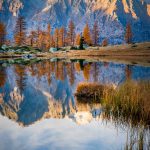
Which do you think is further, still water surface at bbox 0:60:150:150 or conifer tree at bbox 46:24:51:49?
conifer tree at bbox 46:24:51:49

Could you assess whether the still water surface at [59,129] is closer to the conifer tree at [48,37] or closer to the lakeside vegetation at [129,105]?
the lakeside vegetation at [129,105]

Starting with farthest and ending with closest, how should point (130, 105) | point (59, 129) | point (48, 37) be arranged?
point (48, 37)
point (130, 105)
point (59, 129)

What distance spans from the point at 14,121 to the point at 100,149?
7.64 meters

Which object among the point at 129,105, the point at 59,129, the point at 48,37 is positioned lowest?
the point at 59,129

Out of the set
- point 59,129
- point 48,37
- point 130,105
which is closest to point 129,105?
point 130,105

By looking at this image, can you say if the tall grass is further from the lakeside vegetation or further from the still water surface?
the still water surface

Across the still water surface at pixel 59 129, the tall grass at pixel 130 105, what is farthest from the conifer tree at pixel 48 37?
the tall grass at pixel 130 105

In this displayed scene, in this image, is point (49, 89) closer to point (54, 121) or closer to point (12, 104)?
point (12, 104)

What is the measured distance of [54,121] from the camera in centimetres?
1953

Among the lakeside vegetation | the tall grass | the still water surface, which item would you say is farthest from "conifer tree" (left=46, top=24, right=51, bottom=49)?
the tall grass

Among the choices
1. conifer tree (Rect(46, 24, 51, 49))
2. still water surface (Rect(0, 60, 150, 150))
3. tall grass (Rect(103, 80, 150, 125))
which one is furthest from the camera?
conifer tree (Rect(46, 24, 51, 49))

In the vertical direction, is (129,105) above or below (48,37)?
below

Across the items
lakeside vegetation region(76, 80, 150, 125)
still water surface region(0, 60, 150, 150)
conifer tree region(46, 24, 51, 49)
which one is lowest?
still water surface region(0, 60, 150, 150)

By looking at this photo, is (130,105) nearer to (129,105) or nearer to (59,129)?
(129,105)
